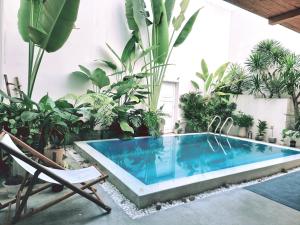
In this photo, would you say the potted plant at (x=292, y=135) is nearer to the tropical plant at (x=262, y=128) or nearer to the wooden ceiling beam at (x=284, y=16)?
the tropical plant at (x=262, y=128)

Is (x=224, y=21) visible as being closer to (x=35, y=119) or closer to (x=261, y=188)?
(x=261, y=188)

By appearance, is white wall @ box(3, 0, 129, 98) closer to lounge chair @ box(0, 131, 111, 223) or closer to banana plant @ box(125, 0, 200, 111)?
banana plant @ box(125, 0, 200, 111)

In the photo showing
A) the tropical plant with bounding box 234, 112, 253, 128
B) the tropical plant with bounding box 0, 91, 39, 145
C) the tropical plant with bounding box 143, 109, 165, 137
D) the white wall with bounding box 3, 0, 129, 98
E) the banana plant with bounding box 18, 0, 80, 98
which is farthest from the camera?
the tropical plant with bounding box 234, 112, 253, 128

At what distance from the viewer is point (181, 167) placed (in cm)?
475

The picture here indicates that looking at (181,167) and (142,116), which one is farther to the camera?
(142,116)

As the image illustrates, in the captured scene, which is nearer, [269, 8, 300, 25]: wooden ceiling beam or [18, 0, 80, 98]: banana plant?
[269, 8, 300, 25]: wooden ceiling beam

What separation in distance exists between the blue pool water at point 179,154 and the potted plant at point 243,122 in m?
1.37

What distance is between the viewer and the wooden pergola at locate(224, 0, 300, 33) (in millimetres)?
2373

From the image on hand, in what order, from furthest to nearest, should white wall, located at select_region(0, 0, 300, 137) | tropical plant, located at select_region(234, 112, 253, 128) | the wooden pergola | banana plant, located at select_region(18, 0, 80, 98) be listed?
tropical plant, located at select_region(234, 112, 253, 128) < white wall, located at select_region(0, 0, 300, 137) < banana plant, located at select_region(18, 0, 80, 98) < the wooden pergola

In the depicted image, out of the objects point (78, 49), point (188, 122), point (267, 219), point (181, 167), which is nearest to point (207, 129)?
point (188, 122)

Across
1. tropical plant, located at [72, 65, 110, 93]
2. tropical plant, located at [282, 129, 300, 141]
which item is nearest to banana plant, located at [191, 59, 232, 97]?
tropical plant, located at [282, 129, 300, 141]

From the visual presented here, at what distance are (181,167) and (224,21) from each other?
8944 mm

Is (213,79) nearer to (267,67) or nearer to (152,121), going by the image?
(267,67)

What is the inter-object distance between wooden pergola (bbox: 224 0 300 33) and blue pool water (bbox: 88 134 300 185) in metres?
2.78
